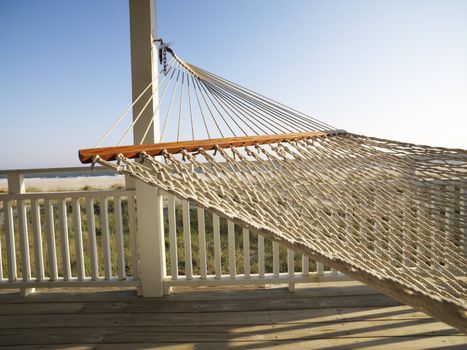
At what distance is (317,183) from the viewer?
1.03 m

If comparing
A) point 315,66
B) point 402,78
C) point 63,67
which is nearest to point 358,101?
point 402,78

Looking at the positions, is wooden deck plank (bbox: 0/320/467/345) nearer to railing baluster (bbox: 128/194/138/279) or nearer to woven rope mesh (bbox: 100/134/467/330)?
railing baluster (bbox: 128/194/138/279)

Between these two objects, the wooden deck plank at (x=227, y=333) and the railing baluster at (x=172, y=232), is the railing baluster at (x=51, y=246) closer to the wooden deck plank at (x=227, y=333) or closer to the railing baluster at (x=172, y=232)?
the wooden deck plank at (x=227, y=333)

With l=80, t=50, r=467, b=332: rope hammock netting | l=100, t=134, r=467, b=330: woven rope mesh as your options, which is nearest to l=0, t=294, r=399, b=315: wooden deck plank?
l=80, t=50, r=467, b=332: rope hammock netting

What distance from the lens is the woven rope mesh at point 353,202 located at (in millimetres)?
569

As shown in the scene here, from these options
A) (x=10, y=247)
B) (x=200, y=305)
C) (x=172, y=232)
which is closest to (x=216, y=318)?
(x=200, y=305)

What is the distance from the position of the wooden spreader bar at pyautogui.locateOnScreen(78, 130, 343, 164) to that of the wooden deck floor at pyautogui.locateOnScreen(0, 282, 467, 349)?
0.82m

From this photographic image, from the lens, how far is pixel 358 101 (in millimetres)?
4195

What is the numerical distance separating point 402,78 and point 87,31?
172 inches

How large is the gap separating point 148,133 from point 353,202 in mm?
1122

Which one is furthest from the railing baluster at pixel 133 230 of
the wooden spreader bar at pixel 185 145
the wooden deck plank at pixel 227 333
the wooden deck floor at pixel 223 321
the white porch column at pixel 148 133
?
the wooden spreader bar at pixel 185 145

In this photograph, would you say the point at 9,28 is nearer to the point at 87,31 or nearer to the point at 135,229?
the point at 87,31

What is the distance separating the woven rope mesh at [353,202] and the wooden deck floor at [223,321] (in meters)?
0.48

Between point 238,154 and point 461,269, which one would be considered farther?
point 238,154
